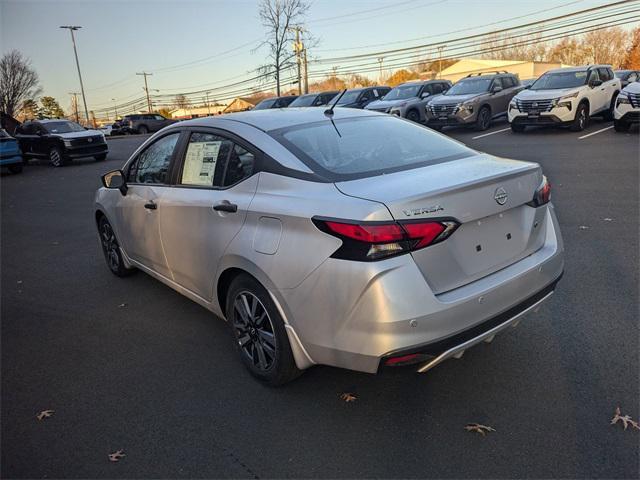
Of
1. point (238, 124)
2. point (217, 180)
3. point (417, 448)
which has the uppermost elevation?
point (238, 124)

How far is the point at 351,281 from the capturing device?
2340mm

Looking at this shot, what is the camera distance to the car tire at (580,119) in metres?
14.5

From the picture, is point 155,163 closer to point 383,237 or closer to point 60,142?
point 383,237

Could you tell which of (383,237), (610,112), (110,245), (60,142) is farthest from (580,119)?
(60,142)

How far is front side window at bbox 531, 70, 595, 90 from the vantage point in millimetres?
14773

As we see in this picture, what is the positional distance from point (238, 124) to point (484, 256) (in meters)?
1.86

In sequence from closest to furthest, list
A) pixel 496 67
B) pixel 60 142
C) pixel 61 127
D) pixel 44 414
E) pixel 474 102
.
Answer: pixel 44 414, pixel 474 102, pixel 60 142, pixel 61 127, pixel 496 67

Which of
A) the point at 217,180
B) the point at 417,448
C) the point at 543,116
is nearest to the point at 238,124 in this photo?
the point at 217,180

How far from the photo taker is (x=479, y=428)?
104 inches

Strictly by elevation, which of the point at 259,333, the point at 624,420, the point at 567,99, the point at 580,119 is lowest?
the point at 624,420

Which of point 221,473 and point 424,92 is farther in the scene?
point 424,92

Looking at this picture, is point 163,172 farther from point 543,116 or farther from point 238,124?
point 543,116

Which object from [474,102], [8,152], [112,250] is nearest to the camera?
[112,250]

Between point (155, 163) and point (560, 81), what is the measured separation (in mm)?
14580
